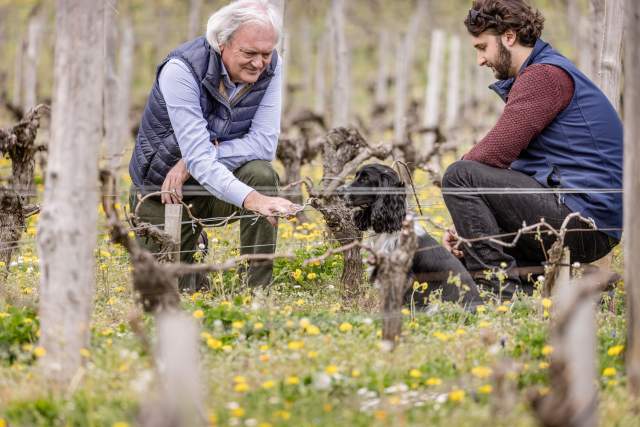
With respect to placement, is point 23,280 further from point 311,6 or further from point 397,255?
point 311,6

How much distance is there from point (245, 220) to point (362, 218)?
29.6 inches

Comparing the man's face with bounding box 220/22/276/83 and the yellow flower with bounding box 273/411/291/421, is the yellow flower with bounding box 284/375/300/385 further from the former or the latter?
the man's face with bounding box 220/22/276/83

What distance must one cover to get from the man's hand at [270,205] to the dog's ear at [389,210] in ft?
2.49

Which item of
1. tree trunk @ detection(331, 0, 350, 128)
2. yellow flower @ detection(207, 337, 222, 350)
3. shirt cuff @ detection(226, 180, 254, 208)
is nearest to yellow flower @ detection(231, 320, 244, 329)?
yellow flower @ detection(207, 337, 222, 350)

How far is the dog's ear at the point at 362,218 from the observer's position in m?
5.36

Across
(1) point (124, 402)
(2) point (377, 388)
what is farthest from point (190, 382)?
(2) point (377, 388)

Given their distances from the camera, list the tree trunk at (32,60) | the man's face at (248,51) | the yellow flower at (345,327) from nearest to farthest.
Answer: the yellow flower at (345,327), the man's face at (248,51), the tree trunk at (32,60)

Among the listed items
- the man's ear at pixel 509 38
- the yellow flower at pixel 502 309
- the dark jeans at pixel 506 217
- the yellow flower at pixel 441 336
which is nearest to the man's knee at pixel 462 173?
the dark jeans at pixel 506 217

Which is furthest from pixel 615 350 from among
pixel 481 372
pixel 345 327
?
pixel 345 327

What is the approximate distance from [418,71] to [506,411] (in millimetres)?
41153

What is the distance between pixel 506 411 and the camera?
2771 mm

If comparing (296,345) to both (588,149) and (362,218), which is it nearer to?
(362,218)

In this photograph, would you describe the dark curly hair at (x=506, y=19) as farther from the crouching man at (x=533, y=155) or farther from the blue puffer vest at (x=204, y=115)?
the blue puffer vest at (x=204, y=115)

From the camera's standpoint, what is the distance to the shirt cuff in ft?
15.7
